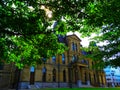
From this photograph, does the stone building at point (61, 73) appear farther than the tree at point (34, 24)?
Yes

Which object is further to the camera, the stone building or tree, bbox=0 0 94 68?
the stone building

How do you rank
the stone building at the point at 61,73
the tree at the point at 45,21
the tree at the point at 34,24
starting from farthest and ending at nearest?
the stone building at the point at 61,73 → the tree at the point at 34,24 → the tree at the point at 45,21

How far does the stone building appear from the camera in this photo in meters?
23.9

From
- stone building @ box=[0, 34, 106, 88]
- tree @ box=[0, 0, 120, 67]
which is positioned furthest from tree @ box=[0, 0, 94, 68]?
stone building @ box=[0, 34, 106, 88]

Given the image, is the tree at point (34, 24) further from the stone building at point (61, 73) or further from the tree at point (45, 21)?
the stone building at point (61, 73)

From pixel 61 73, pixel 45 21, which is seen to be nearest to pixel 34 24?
pixel 45 21

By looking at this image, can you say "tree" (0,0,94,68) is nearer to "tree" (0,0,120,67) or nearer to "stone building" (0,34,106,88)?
"tree" (0,0,120,67)

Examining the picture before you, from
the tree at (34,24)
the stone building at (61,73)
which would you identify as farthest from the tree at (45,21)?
the stone building at (61,73)

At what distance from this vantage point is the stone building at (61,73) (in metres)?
23.9

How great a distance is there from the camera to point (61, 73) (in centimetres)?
2891

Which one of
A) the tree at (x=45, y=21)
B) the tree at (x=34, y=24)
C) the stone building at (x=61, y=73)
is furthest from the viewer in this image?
the stone building at (x=61, y=73)

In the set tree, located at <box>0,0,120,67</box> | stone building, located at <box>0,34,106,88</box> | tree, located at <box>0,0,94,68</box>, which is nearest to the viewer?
tree, located at <box>0,0,120,67</box>

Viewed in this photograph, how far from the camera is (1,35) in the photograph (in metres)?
6.08

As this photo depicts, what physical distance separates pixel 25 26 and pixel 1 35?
4.09 ft
